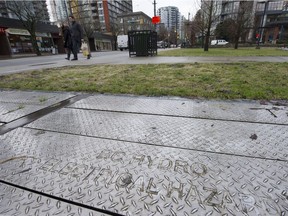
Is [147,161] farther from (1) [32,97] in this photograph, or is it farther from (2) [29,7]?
(2) [29,7]

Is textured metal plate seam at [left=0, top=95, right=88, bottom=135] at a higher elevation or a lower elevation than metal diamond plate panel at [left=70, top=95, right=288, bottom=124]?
higher

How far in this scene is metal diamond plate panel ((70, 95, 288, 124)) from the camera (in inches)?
90.4

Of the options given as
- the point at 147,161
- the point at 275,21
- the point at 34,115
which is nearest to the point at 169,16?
the point at 275,21

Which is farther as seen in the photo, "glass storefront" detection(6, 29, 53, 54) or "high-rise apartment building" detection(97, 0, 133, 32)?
"high-rise apartment building" detection(97, 0, 133, 32)

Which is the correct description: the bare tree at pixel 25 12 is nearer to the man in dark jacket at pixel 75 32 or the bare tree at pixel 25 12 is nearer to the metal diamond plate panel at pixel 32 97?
the man in dark jacket at pixel 75 32

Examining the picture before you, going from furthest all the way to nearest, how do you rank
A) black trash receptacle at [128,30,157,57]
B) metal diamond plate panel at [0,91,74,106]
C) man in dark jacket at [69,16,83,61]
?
black trash receptacle at [128,30,157,57], man in dark jacket at [69,16,83,61], metal diamond plate panel at [0,91,74,106]

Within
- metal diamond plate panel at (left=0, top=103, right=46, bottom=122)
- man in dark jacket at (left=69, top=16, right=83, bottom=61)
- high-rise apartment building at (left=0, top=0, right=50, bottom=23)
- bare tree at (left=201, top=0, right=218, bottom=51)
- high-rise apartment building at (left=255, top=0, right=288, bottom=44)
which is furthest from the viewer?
high-rise apartment building at (left=255, top=0, right=288, bottom=44)

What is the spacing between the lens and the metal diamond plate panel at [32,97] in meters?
3.14

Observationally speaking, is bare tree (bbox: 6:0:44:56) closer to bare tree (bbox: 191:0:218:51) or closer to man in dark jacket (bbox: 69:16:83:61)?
man in dark jacket (bbox: 69:16:83:61)

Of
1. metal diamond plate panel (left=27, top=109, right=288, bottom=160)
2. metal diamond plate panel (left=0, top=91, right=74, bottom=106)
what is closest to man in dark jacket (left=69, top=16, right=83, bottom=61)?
metal diamond plate panel (left=0, top=91, right=74, bottom=106)

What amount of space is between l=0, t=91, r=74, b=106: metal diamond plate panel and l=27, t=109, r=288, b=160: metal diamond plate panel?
2.55 ft

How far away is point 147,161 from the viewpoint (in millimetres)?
1499

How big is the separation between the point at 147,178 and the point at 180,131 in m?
0.79

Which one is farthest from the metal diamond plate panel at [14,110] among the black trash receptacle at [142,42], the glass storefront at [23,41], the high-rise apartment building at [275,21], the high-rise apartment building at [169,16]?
the high-rise apartment building at [169,16]
